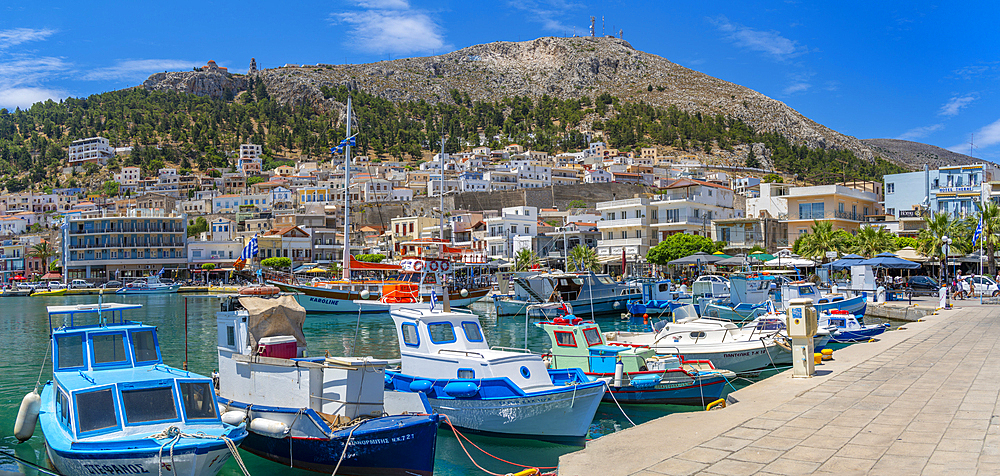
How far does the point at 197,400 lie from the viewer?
34.7 ft

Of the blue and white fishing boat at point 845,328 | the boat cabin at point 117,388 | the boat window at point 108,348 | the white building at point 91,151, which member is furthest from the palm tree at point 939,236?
the white building at point 91,151

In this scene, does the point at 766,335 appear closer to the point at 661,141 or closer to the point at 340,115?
the point at 661,141

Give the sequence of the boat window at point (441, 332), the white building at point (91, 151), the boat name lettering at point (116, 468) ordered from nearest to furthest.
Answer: the boat name lettering at point (116, 468) → the boat window at point (441, 332) → the white building at point (91, 151)

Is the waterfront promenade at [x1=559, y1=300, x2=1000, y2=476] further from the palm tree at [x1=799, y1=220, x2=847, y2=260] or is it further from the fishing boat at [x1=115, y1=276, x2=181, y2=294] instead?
the fishing boat at [x1=115, y1=276, x2=181, y2=294]

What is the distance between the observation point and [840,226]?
6050 centimetres

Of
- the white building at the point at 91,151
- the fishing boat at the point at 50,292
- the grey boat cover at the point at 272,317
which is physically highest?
the white building at the point at 91,151

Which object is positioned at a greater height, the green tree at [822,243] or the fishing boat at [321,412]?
the green tree at [822,243]

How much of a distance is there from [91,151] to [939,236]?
165 meters

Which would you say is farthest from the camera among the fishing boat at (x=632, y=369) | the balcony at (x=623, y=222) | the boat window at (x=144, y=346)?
the balcony at (x=623, y=222)

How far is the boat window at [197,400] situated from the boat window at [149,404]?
0.61 feet

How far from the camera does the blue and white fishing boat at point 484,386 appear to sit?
13617mm

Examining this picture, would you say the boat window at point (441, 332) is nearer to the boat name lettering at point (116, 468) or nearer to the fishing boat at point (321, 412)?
the fishing boat at point (321, 412)

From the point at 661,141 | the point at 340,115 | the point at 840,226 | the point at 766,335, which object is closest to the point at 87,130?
the point at 340,115

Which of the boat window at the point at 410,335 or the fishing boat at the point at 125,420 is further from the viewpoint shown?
the boat window at the point at 410,335
